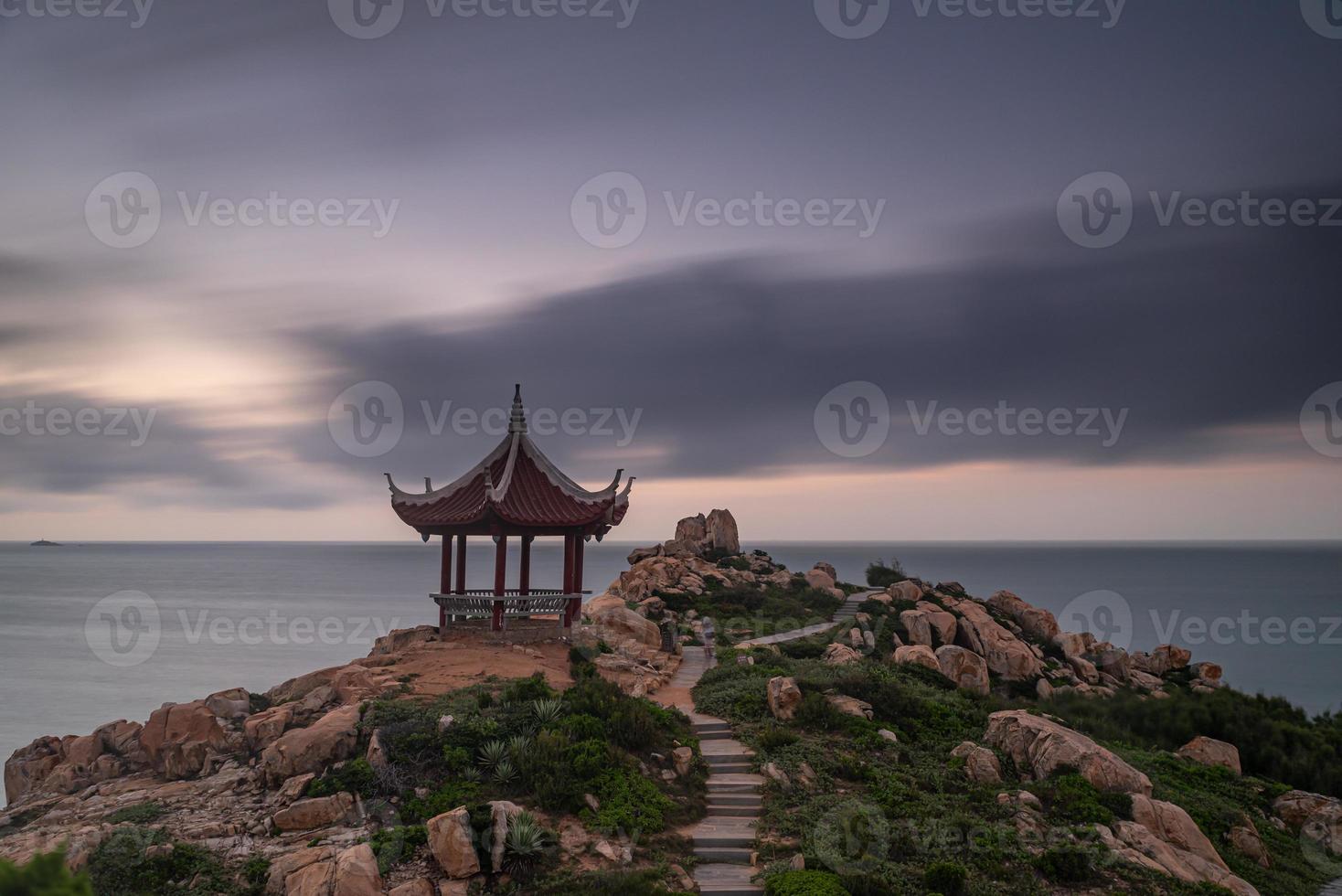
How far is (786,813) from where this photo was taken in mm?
14234

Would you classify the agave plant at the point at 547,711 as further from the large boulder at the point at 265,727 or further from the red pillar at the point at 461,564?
the red pillar at the point at 461,564

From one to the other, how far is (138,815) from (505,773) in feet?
19.2

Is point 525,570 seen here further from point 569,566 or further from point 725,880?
point 725,880

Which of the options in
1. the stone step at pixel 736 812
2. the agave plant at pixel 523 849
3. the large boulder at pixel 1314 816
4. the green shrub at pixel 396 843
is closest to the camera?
the green shrub at pixel 396 843

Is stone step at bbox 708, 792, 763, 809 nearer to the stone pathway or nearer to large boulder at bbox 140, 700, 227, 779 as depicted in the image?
the stone pathway

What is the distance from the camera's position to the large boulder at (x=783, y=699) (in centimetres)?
1870

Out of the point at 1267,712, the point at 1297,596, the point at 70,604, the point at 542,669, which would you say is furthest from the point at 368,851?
the point at 1297,596

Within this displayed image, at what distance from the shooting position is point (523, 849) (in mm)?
12016

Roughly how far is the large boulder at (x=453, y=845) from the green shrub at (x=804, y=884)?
4.33m

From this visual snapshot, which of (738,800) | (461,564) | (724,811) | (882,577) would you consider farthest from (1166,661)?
(461,564)

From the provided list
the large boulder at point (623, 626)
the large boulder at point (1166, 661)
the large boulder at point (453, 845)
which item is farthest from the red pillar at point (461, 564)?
the large boulder at point (1166, 661)

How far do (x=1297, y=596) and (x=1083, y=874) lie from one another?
517 ft

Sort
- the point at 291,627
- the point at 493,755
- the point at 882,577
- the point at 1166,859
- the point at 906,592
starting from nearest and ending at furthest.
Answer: the point at 1166,859 < the point at 493,755 < the point at 906,592 < the point at 882,577 < the point at 291,627

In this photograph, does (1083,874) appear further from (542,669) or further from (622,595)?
(622,595)
